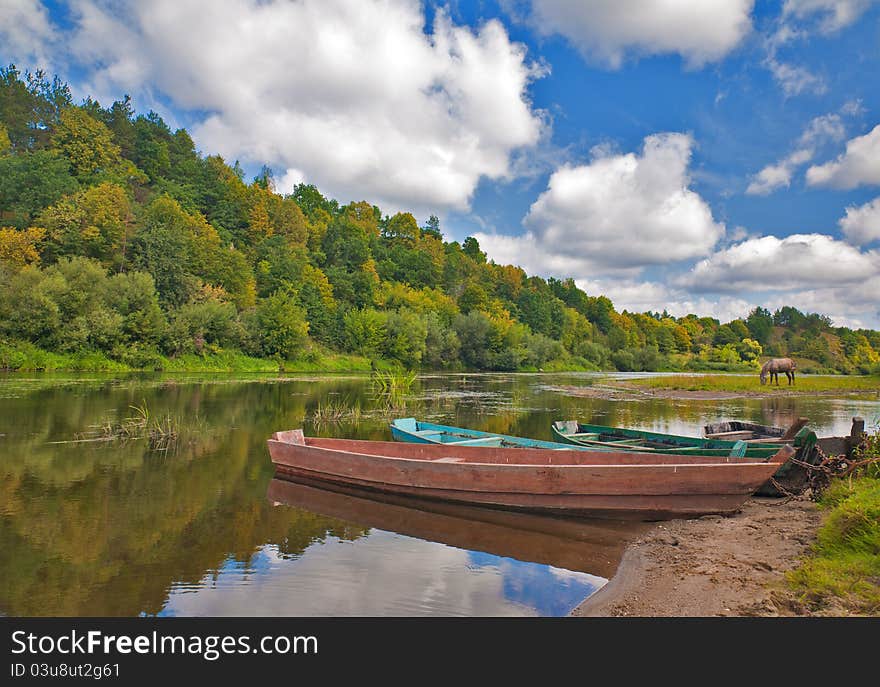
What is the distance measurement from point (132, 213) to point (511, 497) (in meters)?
74.6

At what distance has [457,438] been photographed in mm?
13188

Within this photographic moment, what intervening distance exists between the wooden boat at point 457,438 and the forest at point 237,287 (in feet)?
126

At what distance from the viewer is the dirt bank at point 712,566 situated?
5273 mm

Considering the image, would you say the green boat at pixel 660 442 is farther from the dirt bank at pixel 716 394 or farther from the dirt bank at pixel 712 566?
the dirt bank at pixel 716 394

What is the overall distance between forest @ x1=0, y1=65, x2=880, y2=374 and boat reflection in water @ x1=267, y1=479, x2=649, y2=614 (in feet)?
132

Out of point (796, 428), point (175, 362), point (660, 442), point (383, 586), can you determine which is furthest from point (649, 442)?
point (175, 362)

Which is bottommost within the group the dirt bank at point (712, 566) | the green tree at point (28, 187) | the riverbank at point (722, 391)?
the dirt bank at point (712, 566)

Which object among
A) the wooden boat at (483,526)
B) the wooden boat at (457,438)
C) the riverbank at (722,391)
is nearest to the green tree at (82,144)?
the riverbank at (722,391)

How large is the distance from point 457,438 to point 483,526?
4628 millimetres

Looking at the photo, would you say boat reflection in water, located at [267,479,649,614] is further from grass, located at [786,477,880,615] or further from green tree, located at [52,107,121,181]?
green tree, located at [52,107,121,181]

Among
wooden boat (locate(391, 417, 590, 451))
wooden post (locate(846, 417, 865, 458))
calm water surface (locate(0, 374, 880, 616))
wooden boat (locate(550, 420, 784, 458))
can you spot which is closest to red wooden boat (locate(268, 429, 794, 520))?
calm water surface (locate(0, 374, 880, 616))
